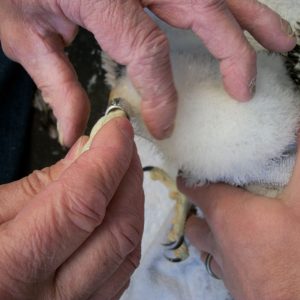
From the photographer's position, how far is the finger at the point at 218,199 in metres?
0.48

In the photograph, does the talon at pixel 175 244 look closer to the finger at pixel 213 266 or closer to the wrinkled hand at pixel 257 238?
the finger at pixel 213 266

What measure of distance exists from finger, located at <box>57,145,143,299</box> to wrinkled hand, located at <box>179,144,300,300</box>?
12 cm

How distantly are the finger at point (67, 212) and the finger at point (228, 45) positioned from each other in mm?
121

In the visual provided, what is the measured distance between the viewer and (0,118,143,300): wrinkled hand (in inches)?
13.2

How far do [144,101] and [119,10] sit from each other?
82mm

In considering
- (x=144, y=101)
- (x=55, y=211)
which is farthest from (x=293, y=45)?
(x=55, y=211)

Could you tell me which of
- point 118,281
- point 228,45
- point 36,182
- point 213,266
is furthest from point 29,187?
point 213,266

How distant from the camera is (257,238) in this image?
0.46 m

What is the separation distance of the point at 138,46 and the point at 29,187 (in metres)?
0.16

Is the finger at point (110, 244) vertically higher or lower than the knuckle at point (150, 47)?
lower

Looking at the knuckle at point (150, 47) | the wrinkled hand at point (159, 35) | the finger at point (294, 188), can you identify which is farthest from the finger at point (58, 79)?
the finger at point (294, 188)

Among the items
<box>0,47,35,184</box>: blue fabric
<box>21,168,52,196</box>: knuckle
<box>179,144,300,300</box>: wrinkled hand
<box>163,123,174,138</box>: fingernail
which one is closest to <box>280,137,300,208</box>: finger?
<box>179,144,300,300</box>: wrinkled hand

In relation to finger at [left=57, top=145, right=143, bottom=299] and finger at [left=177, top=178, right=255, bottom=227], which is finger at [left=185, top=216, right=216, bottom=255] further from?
finger at [left=57, top=145, right=143, bottom=299]

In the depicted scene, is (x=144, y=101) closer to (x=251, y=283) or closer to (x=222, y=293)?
(x=251, y=283)
